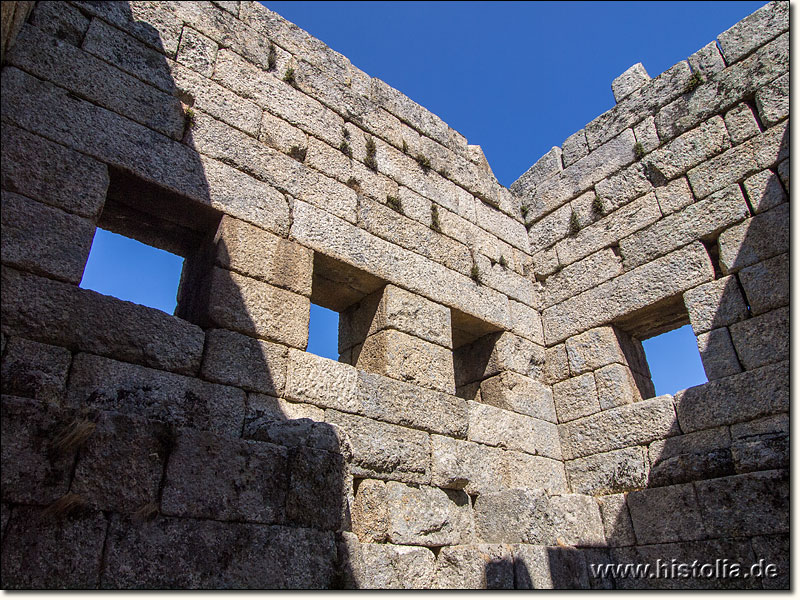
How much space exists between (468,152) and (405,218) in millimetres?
1868

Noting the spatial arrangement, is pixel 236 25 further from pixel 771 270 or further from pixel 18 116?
pixel 771 270

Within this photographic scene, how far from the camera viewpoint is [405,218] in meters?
5.41

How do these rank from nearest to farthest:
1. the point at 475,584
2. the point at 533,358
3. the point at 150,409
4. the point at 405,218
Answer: the point at 150,409 < the point at 475,584 < the point at 405,218 < the point at 533,358

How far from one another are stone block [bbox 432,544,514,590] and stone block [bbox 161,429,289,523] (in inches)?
56.3

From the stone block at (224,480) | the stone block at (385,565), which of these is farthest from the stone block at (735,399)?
the stone block at (224,480)

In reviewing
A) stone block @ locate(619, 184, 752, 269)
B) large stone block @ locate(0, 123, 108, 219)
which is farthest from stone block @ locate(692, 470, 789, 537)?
large stone block @ locate(0, 123, 108, 219)

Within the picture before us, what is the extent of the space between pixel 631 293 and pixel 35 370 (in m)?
4.88

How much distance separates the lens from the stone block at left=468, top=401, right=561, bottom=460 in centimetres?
475

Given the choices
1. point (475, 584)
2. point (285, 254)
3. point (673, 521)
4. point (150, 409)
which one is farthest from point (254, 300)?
point (673, 521)

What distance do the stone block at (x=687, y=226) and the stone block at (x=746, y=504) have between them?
86.8 inches

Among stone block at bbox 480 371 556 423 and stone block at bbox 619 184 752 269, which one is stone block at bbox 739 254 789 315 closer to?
stone block at bbox 619 184 752 269

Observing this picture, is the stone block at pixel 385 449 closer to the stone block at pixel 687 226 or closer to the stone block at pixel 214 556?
the stone block at pixel 214 556

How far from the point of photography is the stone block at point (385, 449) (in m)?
3.88

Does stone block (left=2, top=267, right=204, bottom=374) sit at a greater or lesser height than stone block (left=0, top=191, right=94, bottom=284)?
lesser
